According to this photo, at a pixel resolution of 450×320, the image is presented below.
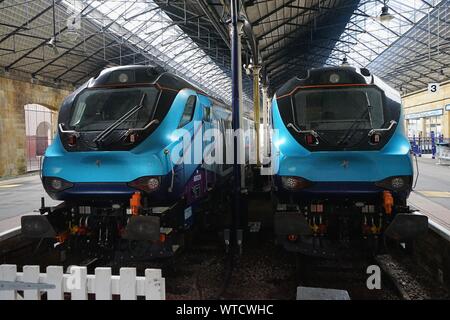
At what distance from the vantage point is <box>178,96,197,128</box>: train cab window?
16.5 feet

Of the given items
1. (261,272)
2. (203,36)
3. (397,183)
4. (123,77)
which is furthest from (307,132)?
(203,36)

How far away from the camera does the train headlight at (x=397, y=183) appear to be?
4.41 meters

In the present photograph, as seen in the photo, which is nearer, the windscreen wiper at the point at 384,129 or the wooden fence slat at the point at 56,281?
the wooden fence slat at the point at 56,281

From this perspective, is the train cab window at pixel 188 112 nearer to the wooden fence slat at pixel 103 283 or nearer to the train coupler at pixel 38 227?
the train coupler at pixel 38 227

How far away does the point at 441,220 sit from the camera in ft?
21.8

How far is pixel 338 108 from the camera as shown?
508 centimetres

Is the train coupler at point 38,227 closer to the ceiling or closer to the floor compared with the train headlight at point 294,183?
closer to the floor

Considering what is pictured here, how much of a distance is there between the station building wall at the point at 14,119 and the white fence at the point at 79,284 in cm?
1563

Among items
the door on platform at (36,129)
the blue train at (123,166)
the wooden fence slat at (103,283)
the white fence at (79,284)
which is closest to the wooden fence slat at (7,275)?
the white fence at (79,284)

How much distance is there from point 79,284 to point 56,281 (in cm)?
22

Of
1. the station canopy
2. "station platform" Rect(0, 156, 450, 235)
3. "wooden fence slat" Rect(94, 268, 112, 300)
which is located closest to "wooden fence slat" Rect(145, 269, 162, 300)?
"wooden fence slat" Rect(94, 268, 112, 300)

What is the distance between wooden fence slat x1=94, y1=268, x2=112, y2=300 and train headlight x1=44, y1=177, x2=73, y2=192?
5.69 feet

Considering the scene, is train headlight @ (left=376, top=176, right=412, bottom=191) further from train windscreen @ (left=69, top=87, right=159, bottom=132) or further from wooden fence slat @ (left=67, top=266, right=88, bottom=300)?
wooden fence slat @ (left=67, top=266, right=88, bottom=300)

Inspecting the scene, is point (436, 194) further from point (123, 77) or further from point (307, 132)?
point (123, 77)
